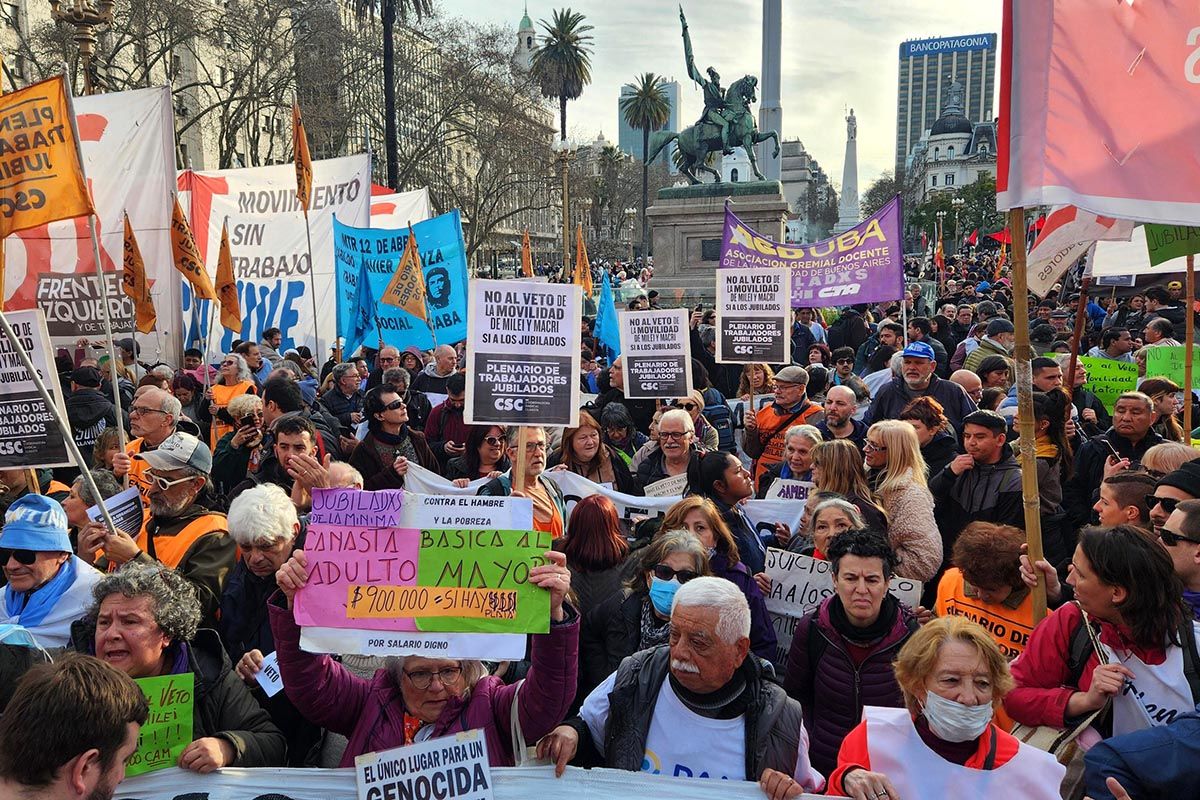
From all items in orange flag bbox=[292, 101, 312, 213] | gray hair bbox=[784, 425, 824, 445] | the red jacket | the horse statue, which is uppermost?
the horse statue

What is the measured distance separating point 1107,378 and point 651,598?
6.00 meters

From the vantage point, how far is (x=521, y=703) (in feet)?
9.80

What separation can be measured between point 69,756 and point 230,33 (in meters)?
27.5

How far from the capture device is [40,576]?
3.70 meters

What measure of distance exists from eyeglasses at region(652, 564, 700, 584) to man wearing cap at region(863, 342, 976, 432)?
4261 millimetres

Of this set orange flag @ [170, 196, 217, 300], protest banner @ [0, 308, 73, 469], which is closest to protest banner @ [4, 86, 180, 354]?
orange flag @ [170, 196, 217, 300]

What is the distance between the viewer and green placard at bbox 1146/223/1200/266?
5.68 metres

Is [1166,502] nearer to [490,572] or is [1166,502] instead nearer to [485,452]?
[490,572]

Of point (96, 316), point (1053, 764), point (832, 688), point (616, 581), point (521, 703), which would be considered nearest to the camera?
point (1053, 764)

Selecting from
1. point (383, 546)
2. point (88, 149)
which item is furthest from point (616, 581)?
point (88, 149)

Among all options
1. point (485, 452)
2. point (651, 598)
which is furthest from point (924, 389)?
point (651, 598)

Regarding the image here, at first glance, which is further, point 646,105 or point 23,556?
point 646,105

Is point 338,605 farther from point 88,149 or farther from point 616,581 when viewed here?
point 88,149

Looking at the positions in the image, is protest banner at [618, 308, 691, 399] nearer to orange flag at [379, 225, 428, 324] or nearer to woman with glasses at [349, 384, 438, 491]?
woman with glasses at [349, 384, 438, 491]
